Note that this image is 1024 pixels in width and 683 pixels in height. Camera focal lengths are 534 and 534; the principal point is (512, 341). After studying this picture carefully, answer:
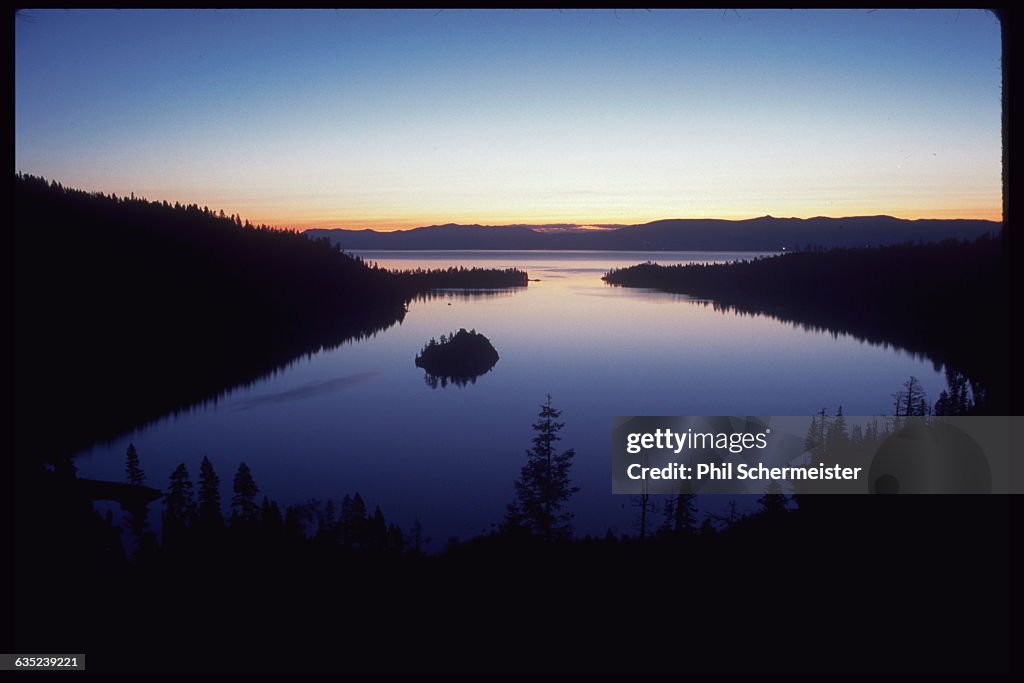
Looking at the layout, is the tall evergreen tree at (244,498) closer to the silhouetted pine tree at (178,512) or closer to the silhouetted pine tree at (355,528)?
the silhouetted pine tree at (178,512)

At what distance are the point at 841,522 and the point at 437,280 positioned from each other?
338 feet

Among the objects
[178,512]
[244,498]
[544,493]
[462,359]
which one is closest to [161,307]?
[462,359]

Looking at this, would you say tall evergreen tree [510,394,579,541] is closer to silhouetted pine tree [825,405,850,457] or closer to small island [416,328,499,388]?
silhouetted pine tree [825,405,850,457]

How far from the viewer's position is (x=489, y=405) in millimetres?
34094

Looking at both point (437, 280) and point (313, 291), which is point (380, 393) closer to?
point (313, 291)

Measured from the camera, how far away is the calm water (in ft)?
72.9

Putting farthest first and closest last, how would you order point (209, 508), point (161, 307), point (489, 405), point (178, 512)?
point (161, 307) → point (489, 405) → point (178, 512) → point (209, 508)

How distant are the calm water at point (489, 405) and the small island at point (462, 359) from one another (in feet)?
4.15

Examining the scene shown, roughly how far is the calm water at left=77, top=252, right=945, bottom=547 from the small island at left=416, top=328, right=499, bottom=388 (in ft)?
4.15

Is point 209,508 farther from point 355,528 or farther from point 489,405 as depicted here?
point 489,405

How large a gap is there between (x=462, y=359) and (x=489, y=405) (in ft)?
28.3

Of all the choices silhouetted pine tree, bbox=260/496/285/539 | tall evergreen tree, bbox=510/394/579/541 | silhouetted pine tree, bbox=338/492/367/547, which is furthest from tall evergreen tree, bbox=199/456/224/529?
tall evergreen tree, bbox=510/394/579/541

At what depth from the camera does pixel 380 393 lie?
127 feet

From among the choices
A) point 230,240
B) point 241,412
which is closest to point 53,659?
point 241,412
